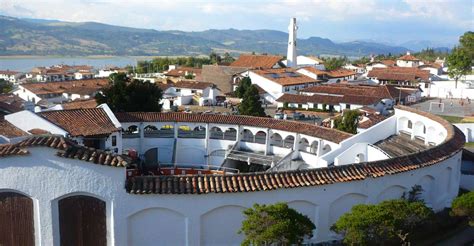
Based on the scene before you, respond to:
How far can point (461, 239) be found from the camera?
19547 mm

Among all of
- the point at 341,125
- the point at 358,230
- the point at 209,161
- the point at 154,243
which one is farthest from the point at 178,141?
the point at 358,230

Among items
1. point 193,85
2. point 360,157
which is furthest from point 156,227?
point 193,85

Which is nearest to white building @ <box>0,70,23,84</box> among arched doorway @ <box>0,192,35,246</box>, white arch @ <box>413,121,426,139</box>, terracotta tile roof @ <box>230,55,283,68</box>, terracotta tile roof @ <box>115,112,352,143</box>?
terracotta tile roof @ <box>230,55,283,68</box>

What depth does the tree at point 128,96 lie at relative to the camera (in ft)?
131

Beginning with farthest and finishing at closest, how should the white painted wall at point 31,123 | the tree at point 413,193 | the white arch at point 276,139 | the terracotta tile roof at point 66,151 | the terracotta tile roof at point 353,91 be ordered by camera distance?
the terracotta tile roof at point 353,91
the white arch at point 276,139
the white painted wall at point 31,123
the tree at point 413,193
the terracotta tile roof at point 66,151

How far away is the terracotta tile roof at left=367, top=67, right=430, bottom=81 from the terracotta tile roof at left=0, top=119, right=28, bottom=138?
204 feet

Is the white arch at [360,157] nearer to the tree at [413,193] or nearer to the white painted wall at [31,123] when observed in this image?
the tree at [413,193]

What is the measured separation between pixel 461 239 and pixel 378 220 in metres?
7.45

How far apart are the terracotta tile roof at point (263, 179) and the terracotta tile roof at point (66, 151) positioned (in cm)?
95

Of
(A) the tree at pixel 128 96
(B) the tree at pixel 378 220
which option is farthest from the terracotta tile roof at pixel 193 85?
(B) the tree at pixel 378 220

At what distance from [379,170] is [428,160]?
317cm

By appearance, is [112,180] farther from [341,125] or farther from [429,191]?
[341,125]

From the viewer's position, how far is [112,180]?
1577cm

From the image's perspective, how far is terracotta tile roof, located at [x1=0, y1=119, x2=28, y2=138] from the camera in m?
25.4
